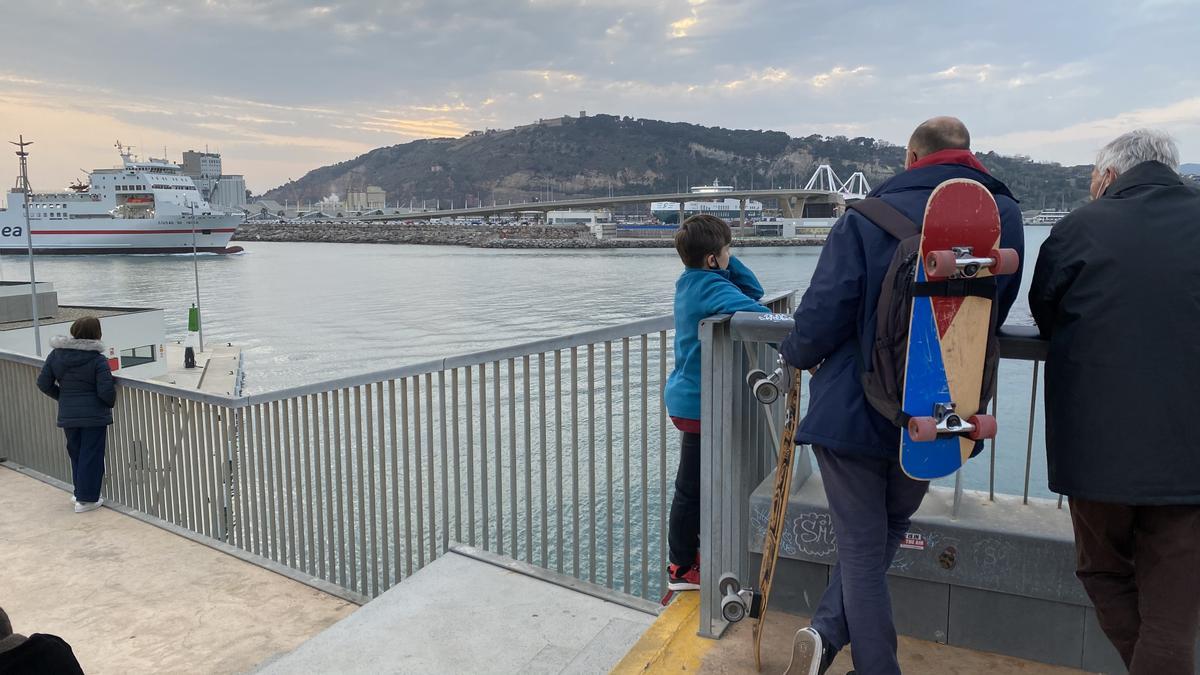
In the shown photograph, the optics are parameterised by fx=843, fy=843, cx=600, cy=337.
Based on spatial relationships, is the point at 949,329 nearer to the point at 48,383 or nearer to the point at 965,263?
the point at 965,263

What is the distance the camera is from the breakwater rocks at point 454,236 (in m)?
118

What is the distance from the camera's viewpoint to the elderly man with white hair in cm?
203

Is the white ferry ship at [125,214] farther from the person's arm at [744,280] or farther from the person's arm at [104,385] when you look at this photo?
the person's arm at [744,280]

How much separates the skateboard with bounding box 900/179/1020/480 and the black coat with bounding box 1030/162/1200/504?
21cm

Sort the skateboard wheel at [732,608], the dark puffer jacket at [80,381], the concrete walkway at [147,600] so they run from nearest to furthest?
the skateboard wheel at [732,608] < the concrete walkway at [147,600] < the dark puffer jacket at [80,381]

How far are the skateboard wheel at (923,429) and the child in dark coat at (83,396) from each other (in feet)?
20.5

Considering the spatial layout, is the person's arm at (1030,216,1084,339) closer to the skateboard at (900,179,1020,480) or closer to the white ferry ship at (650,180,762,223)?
the skateboard at (900,179,1020,480)

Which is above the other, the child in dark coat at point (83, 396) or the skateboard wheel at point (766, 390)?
the skateboard wheel at point (766, 390)

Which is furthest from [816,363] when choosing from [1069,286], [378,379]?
[378,379]

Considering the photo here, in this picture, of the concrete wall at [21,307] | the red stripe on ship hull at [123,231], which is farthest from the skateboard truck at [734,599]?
the red stripe on ship hull at [123,231]

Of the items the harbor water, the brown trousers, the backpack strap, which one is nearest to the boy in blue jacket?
the harbor water

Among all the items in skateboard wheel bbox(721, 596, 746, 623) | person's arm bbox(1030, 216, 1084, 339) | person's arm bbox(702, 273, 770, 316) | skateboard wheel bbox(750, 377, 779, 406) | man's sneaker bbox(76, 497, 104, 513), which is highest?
person's arm bbox(1030, 216, 1084, 339)

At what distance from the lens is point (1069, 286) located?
2170 millimetres

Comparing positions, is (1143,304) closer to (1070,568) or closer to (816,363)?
(816,363)
